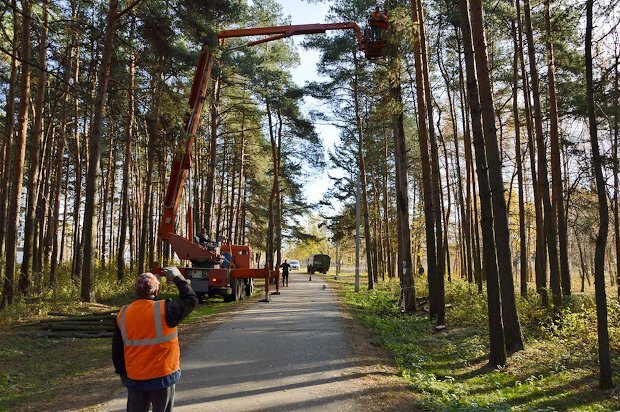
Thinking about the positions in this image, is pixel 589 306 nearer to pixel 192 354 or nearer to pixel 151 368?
pixel 192 354

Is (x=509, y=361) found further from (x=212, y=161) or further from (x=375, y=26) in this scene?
(x=212, y=161)

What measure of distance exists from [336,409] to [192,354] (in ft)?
12.7

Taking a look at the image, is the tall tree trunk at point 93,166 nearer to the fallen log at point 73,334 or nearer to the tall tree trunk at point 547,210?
the fallen log at point 73,334

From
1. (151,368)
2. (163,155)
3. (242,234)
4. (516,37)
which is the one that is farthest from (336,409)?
(242,234)

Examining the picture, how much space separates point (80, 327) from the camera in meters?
10.5

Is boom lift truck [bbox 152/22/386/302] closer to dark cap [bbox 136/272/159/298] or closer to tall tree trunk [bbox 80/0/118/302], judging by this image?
tall tree trunk [bbox 80/0/118/302]

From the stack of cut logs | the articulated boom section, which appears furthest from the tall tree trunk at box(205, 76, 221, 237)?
the stack of cut logs

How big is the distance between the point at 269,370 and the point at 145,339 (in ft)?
13.7

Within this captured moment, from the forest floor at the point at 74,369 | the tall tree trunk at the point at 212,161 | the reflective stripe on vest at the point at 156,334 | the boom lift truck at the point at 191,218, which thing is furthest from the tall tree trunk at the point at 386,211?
the reflective stripe on vest at the point at 156,334

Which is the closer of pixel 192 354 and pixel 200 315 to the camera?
pixel 192 354

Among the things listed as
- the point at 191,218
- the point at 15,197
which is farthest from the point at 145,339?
the point at 191,218

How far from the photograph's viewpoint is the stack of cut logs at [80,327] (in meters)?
10.2

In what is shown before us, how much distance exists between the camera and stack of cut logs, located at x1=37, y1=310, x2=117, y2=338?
33.6ft

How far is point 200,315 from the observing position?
14734mm
